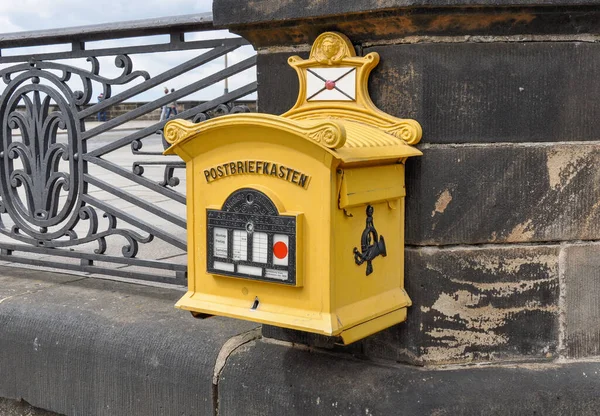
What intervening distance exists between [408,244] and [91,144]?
13439 mm

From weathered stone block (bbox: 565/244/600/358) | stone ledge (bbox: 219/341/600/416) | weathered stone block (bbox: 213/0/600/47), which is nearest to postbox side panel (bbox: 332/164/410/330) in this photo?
stone ledge (bbox: 219/341/600/416)

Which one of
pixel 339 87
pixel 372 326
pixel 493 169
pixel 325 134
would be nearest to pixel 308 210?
pixel 325 134

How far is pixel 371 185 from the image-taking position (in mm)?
2512

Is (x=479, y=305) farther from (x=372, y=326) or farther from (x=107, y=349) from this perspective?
(x=107, y=349)

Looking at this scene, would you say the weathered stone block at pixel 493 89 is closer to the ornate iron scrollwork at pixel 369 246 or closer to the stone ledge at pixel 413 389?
the ornate iron scrollwork at pixel 369 246

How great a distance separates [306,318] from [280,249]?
0.73 feet

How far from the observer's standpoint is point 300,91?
2881mm

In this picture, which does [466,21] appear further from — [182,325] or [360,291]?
[182,325]

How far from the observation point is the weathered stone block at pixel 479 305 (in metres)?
2.73

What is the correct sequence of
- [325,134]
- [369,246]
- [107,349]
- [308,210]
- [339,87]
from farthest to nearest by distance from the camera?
[107,349] → [339,87] → [369,246] → [308,210] → [325,134]

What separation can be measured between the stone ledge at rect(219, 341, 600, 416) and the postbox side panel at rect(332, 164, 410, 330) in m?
0.27

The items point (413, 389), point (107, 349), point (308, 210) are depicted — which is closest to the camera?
point (308, 210)

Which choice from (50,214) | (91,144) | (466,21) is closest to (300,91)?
(466,21)

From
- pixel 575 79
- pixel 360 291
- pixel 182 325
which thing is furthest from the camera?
pixel 182 325
